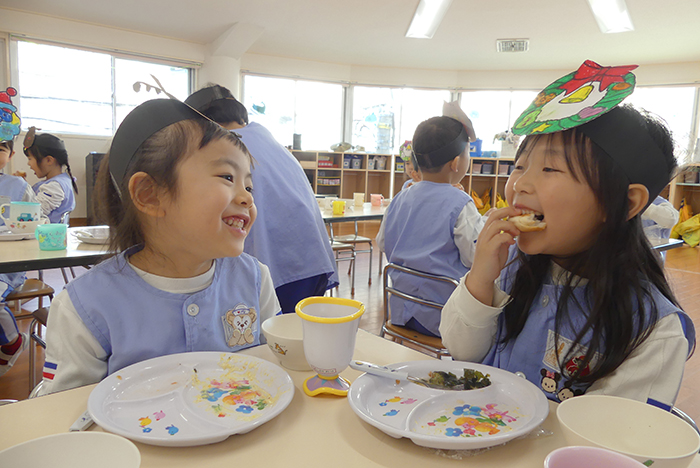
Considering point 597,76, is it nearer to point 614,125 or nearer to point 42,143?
point 614,125

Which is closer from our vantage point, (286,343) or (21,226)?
(286,343)

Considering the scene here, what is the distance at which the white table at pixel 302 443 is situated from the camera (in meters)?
0.61

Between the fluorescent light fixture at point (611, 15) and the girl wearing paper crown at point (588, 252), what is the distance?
643cm

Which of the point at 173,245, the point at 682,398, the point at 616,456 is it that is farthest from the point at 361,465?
the point at 682,398

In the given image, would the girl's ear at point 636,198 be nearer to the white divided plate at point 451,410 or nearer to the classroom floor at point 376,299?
the classroom floor at point 376,299

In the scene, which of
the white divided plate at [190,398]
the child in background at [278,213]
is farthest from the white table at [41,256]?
the white divided plate at [190,398]

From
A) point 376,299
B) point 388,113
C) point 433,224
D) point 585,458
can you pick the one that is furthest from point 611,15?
point 585,458

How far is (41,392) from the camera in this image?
3.08 feet

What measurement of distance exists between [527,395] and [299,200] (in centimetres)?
144

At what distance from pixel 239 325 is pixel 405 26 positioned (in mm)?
7402

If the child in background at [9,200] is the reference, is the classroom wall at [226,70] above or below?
above

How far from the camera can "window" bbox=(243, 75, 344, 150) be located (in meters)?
9.31

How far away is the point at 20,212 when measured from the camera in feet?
7.35

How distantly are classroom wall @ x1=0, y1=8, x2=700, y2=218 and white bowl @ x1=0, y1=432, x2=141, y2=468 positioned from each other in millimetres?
6403
